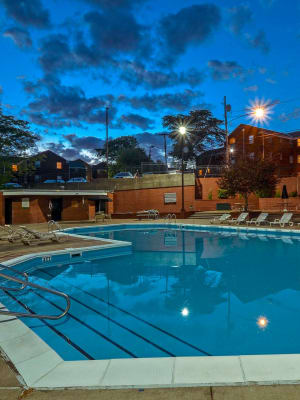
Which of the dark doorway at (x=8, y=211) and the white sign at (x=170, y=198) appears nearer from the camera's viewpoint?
the dark doorway at (x=8, y=211)

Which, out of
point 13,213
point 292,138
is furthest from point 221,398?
point 292,138

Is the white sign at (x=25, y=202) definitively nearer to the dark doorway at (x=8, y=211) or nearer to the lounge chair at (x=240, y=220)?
the dark doorway at (x=8, y=211)

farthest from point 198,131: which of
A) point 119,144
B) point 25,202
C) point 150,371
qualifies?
point 150,371

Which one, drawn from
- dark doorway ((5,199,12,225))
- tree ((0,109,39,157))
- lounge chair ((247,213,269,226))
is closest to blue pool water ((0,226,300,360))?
lounge chair ((247,213,269,226))

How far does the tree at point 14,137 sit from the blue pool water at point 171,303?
95.2 ft

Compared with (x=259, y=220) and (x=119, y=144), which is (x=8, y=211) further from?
(x=119, y=144)

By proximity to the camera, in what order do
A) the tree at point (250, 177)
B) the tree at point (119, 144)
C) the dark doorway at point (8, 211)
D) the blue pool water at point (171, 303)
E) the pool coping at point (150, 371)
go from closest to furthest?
the pool coping at point (150, 371) → the blue pool water at point (171, 303) → the tree at point (250, 177) → the dark doorway at point (8, 211) → the tree at point (119, 144)

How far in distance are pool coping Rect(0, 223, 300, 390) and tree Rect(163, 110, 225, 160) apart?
150 ft

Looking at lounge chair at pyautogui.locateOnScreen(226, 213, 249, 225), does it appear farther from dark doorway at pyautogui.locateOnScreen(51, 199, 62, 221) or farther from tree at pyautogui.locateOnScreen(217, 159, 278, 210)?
dark doorway at pyautogui.locateOnScreen(51, 199, 62, 221)

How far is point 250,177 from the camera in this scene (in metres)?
20.6

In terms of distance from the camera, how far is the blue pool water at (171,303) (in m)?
4.64

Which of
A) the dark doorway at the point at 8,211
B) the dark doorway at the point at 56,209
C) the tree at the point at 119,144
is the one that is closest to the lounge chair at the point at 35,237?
the dark doorway at the point at 8,211

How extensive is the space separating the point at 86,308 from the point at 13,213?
19969 millimetres

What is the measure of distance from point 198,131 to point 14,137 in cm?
2824
